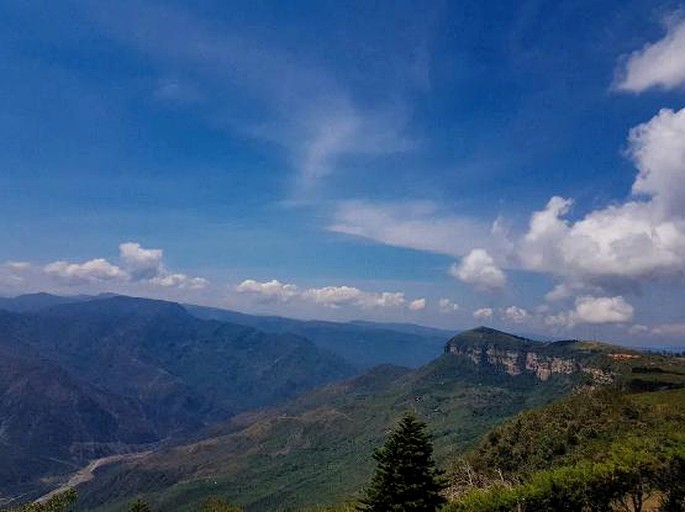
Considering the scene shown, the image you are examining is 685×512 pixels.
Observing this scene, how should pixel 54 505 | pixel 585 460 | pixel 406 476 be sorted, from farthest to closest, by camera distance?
pixel 585 460 → pixel 54 505 → pixel 406 476

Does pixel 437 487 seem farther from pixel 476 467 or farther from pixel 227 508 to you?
pixel 476 467

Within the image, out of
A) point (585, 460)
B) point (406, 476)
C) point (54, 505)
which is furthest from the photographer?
point (585, 460)

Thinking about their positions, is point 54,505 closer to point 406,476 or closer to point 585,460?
point 406,476

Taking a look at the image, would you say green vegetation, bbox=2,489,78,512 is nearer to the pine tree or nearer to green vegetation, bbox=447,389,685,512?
the pine tree

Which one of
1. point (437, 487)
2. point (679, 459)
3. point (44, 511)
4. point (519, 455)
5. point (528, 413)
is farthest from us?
point (528, 413)

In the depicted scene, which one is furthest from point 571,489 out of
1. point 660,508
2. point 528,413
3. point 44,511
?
point 528,413

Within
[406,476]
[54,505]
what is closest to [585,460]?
[406,476]

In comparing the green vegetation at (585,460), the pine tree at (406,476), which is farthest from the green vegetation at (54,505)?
the green vegetation at (585,460)

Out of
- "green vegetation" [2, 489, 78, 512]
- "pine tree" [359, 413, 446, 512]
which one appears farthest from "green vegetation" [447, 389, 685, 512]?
"green vegetation" [2, 489, 78, 512]

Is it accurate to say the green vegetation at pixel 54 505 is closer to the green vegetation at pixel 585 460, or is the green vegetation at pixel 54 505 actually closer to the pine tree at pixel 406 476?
the pine tree at pixel 406 476
